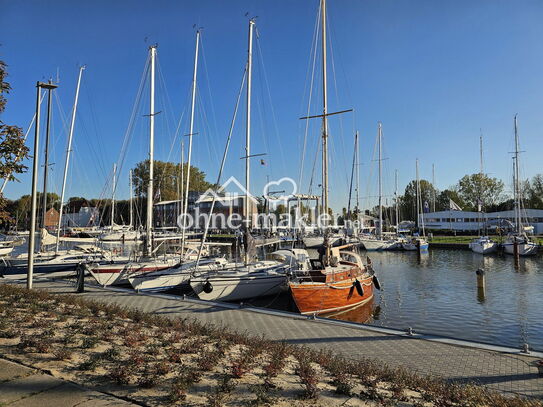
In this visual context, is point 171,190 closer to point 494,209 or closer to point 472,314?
point 494,209

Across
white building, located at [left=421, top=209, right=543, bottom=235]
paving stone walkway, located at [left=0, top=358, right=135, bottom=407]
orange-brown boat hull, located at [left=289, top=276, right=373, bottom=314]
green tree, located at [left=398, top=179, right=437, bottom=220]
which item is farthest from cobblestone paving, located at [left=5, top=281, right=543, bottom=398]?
green tree, located at [left=398, top=179, right=437, bottom=220]

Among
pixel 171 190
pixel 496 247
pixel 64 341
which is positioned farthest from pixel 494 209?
pixel 64 341

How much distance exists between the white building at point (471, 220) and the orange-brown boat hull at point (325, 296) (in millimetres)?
70349

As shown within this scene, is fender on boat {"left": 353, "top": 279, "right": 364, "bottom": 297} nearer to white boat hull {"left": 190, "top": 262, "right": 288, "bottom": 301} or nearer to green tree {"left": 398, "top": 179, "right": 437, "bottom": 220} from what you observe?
white boat hull {"left": 190, "top": 262, "right": 288, "bottom": 301}

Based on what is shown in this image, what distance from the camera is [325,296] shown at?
16.3 m

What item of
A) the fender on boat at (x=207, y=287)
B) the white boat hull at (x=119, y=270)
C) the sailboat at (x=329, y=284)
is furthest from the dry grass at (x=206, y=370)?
the white boat hull at (x=119, y=270)

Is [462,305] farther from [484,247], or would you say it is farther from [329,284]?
[484,247]

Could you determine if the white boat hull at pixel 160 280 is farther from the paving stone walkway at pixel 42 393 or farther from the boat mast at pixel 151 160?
the paving stone walkway at pixel 42 393

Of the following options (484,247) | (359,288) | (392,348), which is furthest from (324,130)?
(484,247)

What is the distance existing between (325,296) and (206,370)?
34.9 ft

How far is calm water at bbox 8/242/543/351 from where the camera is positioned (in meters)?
14.9

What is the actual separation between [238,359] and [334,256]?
1255 centimetres

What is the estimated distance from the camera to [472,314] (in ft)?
57.6

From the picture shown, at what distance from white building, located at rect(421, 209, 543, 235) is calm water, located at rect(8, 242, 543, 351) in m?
51.5
